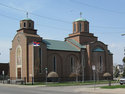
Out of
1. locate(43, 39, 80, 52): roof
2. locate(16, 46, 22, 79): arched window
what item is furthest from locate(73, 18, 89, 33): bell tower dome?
locate(16, 46, 22, 79): arched window

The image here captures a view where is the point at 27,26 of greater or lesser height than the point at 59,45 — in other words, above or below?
above

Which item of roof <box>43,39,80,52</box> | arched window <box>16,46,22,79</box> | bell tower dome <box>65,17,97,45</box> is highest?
bell tower dome <box>65,17,97,45</box>

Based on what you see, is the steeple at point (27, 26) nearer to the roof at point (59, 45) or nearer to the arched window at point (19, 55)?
the roof at point (59, 45)

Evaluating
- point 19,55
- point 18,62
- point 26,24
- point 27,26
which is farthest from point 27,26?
point 18,62

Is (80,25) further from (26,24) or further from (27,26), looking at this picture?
(26,24)

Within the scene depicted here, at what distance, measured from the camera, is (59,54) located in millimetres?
60094

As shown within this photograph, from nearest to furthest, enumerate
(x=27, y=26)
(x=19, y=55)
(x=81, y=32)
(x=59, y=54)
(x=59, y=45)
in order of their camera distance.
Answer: (x=19, y=55)
(x=27, y=26)
(x=59, y=54)
(x=59, y=45)
(x=81, y=32)

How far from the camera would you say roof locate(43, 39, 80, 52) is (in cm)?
6051

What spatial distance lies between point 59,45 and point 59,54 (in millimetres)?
3926

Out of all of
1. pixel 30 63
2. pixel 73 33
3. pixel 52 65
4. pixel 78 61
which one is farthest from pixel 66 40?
pixel 30 63

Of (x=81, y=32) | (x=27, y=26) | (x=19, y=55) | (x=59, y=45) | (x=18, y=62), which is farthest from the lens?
(x=81, y=32)

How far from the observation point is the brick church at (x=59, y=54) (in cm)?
5525

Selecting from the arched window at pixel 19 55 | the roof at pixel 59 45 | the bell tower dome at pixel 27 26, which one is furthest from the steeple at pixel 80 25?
the arched window at pixel 19 55

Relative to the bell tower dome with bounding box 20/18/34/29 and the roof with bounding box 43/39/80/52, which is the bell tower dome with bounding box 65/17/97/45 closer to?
the roof with bounding box 43/39/80/52
